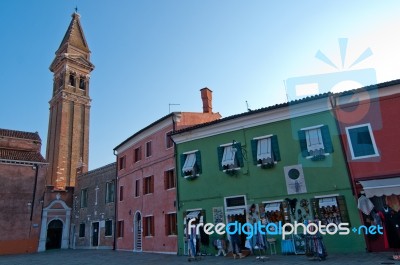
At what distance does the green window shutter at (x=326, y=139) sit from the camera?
13.4 meters

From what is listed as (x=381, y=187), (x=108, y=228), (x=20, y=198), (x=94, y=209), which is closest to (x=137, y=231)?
(x=108, y=228)

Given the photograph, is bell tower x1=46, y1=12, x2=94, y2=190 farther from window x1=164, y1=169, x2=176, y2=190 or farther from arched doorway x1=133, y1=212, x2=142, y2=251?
window x1=164, y1=169, x2=176, y2=190

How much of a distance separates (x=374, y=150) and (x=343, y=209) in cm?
276

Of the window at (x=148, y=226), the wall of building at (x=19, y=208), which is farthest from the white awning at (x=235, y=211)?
the wall of building at (x=19, y=208)

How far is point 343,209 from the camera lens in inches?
496

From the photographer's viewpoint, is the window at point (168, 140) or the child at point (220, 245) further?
the window at point (168, 140)

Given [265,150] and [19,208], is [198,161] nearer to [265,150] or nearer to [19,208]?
[265,150]

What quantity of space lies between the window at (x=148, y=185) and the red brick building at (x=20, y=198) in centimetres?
1348

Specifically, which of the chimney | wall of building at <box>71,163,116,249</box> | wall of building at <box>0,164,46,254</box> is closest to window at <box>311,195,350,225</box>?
the chimney

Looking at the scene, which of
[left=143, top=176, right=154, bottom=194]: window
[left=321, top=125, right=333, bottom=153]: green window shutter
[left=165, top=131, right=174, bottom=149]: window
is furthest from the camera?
[left=143, top=176, right=154, bottom=194]: window

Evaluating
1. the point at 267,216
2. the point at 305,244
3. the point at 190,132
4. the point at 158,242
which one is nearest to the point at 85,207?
the point at 158,242

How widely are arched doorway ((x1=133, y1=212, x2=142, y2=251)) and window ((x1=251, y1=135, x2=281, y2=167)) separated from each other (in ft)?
34.9

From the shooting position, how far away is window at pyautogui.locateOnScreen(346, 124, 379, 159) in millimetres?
12750

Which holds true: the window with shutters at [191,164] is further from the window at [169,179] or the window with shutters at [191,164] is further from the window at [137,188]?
the window at [137,188]
